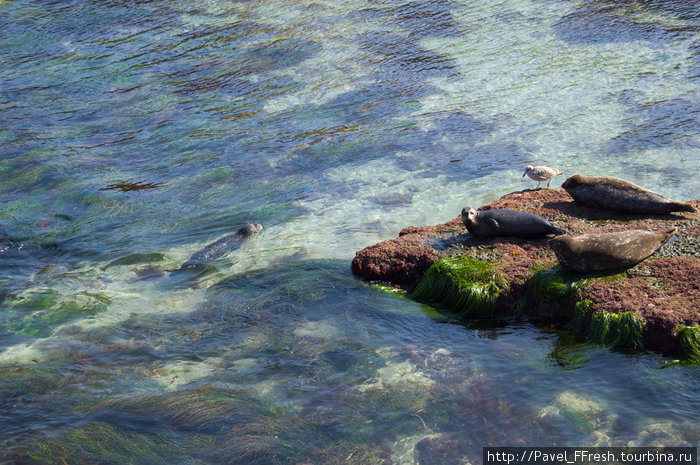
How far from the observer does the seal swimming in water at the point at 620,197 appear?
7188 mm

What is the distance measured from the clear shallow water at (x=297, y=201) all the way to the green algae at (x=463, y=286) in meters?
0.24

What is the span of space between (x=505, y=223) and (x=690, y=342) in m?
2.38

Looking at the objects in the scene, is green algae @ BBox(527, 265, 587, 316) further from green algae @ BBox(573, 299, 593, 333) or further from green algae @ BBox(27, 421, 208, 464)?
green algae @ BBox(27, 421, 208, 464)

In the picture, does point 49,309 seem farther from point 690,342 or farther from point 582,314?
point 690,342

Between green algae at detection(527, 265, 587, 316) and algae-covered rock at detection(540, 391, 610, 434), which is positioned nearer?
algae-covered rock at detection(540, 391, 610, 434)

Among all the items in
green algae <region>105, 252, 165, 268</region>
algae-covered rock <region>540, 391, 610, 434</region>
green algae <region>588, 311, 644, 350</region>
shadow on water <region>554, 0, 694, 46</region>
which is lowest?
algae-covered rock <region>540, 391, 610, 434</region>

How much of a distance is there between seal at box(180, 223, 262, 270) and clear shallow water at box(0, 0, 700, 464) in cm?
15

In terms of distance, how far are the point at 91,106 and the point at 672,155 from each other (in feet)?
38.2

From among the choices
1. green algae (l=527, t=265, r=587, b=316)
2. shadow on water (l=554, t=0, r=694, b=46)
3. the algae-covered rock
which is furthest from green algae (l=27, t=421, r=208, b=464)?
shadow on water (l=554, t=0, r=694, b=46)

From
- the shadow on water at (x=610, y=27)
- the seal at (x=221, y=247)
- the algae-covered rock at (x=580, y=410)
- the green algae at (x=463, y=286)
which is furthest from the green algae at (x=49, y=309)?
the shadow on water at (x=610, y=27)

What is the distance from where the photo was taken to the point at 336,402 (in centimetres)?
525

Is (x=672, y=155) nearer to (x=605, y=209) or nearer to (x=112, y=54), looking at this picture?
(x=605, y=209)

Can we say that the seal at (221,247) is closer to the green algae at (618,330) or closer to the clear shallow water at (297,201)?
the clear shallow water at (297,201)

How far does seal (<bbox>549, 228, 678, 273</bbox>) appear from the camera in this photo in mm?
6207
